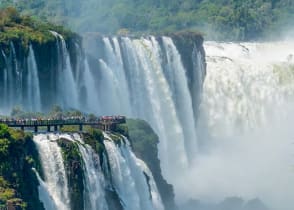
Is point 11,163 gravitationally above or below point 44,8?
below

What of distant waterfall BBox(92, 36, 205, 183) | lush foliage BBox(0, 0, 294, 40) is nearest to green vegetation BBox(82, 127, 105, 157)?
distant waterfall BBox(92, 36, 205, 183)

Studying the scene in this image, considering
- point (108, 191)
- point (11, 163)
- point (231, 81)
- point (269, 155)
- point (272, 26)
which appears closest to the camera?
point (11, 163)

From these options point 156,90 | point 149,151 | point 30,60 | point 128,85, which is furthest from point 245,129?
point 30,60

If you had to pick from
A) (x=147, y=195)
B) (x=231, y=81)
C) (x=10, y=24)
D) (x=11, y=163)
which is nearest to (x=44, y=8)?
(x=231, y=81)

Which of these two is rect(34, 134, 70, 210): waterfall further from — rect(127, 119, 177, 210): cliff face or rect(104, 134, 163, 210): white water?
rect(127, 119, 177, 210): cliff face

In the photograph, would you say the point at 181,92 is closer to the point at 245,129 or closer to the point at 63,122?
the point at 245,129

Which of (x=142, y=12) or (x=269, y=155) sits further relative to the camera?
(x=142, y=12)

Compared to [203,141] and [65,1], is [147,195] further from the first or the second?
[65,1]
